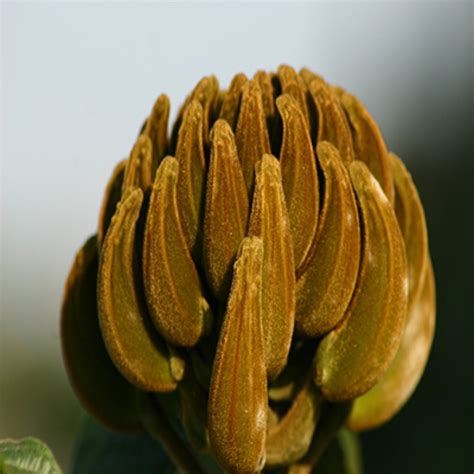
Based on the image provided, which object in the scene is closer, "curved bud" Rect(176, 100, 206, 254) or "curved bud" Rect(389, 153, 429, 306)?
"curved bud" Rect(176, 100, 206, 254)

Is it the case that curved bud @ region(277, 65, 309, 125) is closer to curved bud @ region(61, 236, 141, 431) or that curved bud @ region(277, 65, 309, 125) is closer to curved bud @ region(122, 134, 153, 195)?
curved bud @ region(122, 134, 153, 195)

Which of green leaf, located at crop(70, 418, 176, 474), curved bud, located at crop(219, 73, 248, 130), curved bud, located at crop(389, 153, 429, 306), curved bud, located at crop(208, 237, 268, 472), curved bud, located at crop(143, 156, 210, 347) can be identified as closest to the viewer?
curved bud, located at crop(208, 237, 268, 472)

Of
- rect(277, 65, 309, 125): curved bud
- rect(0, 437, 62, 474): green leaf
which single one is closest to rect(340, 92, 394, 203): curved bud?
rect(277, 65, 309, 125): curved bud

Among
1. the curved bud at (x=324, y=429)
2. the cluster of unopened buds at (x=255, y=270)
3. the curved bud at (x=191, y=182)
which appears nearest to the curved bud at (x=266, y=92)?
the cluster of unopened buds at (x=255, y=270)

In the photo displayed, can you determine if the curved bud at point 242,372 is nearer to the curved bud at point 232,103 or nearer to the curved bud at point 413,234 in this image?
the curved bud at point 232,103

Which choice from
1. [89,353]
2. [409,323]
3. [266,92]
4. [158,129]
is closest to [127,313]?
[89,353]

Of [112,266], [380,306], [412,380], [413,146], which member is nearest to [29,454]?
[112,266]
